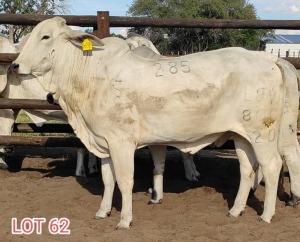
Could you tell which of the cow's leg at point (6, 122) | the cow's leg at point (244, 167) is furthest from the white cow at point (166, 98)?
the cow's leg at point (6, 122)

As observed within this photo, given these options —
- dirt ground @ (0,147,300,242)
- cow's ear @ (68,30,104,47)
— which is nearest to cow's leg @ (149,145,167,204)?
dirt ground @ (0,147,300,242)

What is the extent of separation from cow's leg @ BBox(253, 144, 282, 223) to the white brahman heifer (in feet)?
9.26

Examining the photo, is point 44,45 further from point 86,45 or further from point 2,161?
point 2,161

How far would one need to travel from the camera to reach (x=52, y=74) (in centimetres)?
579

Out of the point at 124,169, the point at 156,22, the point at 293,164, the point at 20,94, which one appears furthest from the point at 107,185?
the point at 20,94

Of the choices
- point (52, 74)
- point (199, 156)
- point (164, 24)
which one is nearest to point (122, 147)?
point (52, 74)

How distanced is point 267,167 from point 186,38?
102 ft

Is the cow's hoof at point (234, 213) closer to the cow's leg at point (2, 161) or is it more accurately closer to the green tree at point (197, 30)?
the cow's leg at point (2, 161)

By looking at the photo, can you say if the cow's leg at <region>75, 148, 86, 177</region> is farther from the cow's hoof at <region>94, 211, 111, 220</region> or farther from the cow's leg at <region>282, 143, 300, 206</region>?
the cow's leg at <region>282, 143, 300, 206</region>

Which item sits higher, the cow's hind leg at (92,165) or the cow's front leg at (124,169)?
the cow's front leg at (124,169)

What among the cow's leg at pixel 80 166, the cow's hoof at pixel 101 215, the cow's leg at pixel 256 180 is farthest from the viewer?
the cow's leg at pixel 80 166

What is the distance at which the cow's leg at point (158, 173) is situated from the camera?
632 cm

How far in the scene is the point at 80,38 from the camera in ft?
18.6

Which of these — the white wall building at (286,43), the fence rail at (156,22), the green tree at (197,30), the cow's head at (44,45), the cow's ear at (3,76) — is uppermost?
the fence rail at (156,22)
